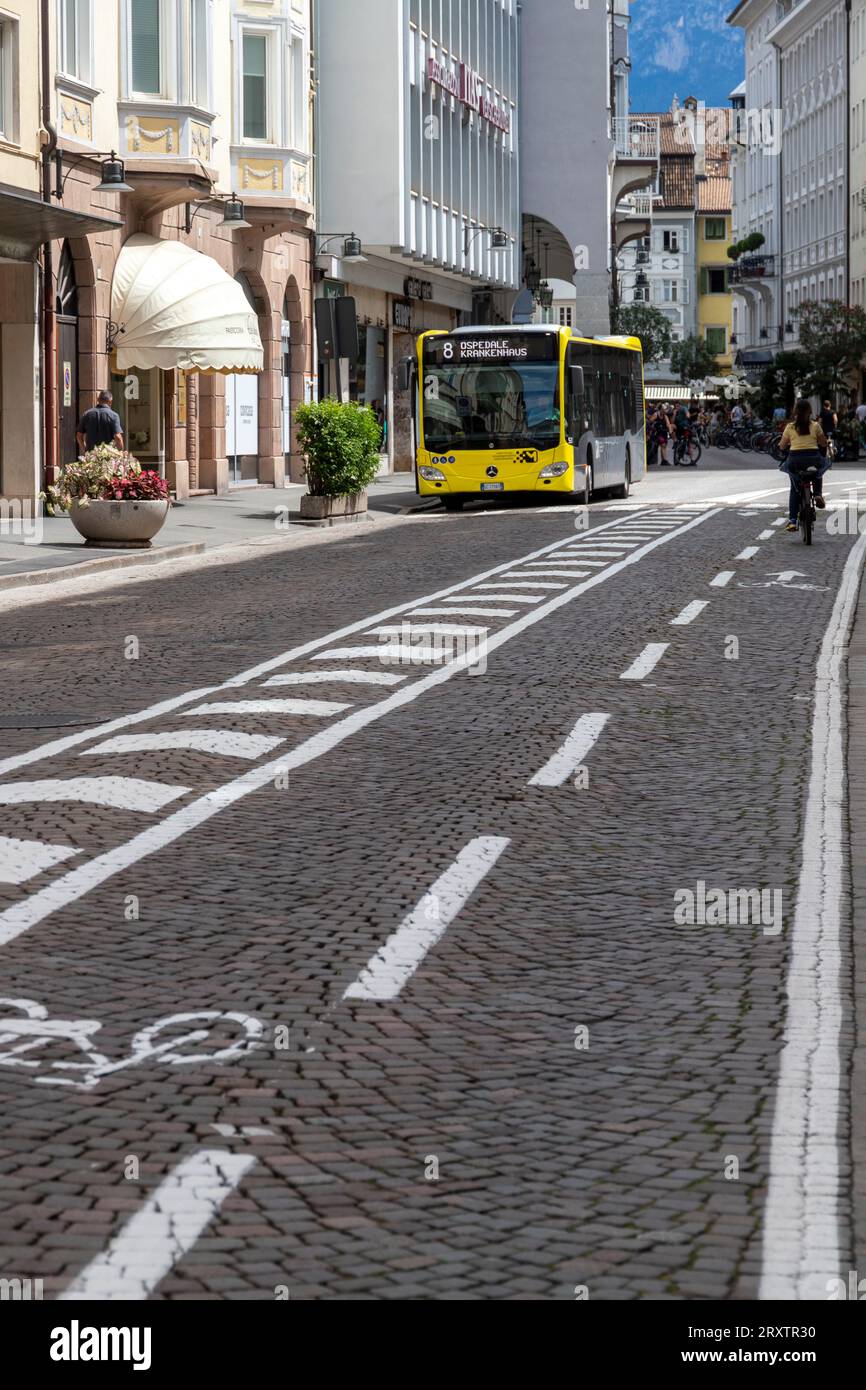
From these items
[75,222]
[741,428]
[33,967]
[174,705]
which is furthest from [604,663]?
[741,428]

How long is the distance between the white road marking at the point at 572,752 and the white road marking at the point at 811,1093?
1.16m

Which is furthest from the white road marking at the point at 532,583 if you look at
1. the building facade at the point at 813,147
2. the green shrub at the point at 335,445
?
the building facade at the point at 813,147

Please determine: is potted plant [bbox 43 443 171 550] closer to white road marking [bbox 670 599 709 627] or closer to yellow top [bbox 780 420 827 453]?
yellow top [bbox 780 420 827 453]

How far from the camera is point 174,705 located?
42.3 ft

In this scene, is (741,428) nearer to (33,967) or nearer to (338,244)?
(338,244)

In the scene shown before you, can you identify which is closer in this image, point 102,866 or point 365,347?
point 102,866

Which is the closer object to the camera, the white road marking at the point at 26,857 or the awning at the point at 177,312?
the white road marking at the point at 26,857

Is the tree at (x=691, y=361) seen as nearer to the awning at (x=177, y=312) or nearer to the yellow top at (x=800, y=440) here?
the awning at (x=177, y=312)

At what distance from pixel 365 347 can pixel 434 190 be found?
426 centimetres

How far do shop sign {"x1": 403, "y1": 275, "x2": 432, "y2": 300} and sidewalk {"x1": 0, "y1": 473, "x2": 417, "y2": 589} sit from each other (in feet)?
39.6

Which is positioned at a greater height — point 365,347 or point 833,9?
point 833,9

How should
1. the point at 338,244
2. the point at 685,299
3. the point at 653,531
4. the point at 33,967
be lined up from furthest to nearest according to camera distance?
the point at 685,299 < the point at 338,244 < the point at 653,531 < the point at 33,967

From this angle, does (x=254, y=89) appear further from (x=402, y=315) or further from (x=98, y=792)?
(x=98, y=792)

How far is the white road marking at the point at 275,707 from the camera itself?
493 inches
